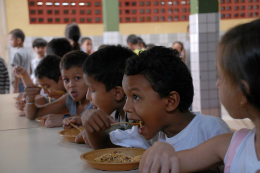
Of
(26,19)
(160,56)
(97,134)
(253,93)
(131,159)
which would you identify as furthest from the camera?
(26,19)

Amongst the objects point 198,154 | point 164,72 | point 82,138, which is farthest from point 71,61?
point 198,154

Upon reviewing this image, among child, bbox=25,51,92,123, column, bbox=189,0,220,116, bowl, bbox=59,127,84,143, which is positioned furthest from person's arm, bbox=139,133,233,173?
column, bbox=189,0,220,116

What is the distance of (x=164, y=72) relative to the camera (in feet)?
3.92

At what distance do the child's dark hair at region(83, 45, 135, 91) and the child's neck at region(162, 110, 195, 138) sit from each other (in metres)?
0.45

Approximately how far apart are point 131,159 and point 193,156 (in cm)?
23

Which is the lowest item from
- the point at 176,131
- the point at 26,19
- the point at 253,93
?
the point at 176,131

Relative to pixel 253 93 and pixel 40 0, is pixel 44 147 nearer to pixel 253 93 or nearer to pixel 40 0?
pixel 253 93

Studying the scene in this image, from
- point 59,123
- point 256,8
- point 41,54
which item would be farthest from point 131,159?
point 256,8

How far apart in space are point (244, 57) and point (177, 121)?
1.71ft

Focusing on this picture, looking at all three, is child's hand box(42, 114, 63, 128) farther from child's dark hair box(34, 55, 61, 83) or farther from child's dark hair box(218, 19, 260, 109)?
child's dark hair box(218, 19, 260, 109)

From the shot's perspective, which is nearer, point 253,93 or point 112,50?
point 253,93

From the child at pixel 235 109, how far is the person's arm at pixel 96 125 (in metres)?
0.33

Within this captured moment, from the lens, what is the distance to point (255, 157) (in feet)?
2.77

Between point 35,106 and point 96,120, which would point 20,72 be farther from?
point 96,120
